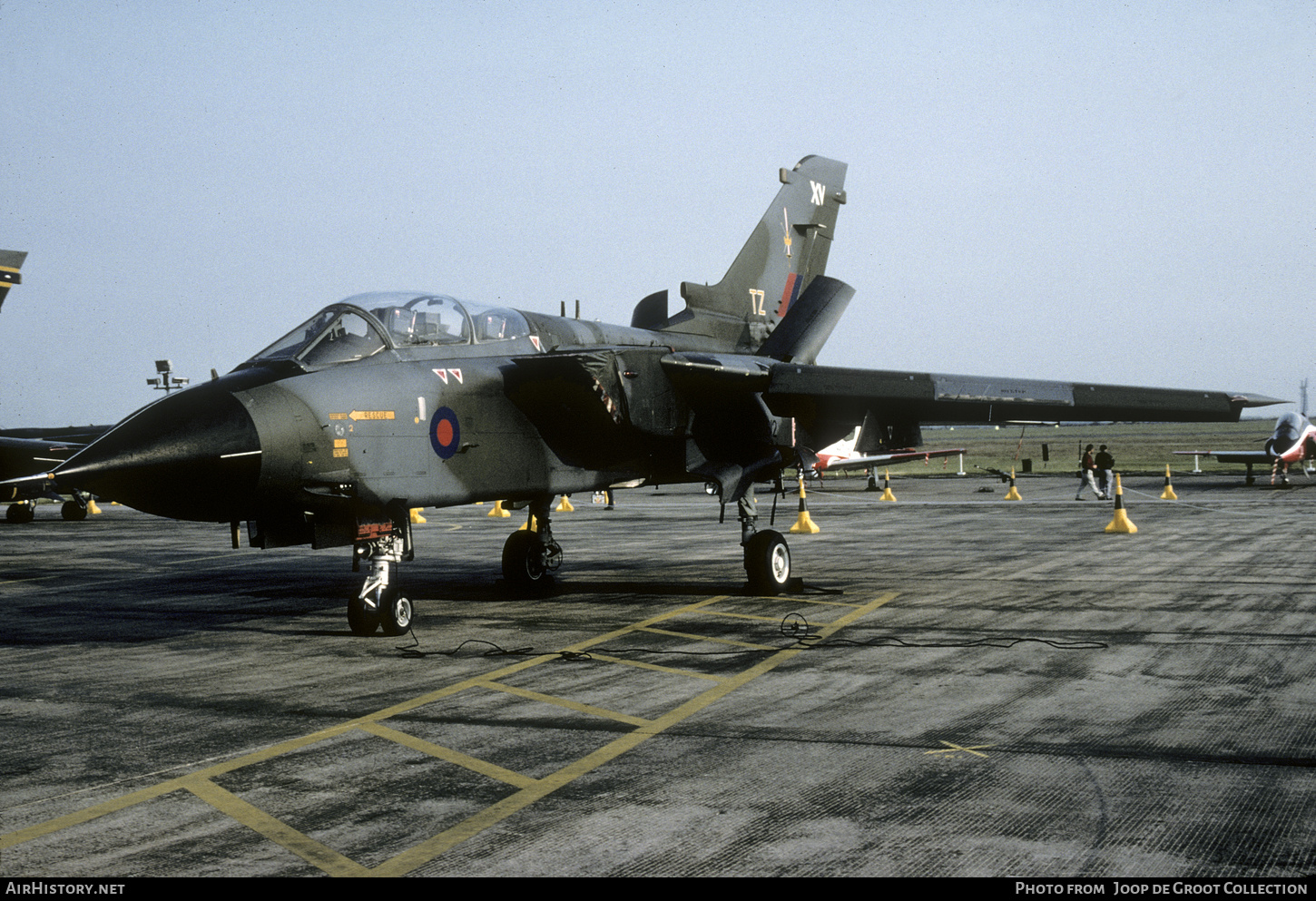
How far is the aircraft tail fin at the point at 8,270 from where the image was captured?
21.4 m

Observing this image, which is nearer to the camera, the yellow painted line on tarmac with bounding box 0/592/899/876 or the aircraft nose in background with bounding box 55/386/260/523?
the yellow painted line on tarmac with bounding box 0/592/899/876

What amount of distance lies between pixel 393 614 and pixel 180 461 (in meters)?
2.85

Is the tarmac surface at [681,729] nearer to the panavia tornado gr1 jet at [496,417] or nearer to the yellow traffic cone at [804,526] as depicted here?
the panavia tornado gr1 jet at [496,417]

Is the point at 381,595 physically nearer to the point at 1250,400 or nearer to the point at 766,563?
the point at 766,563

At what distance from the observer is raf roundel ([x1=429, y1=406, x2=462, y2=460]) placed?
404 inches

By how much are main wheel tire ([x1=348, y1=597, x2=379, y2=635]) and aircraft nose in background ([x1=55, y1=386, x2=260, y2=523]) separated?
1.85m

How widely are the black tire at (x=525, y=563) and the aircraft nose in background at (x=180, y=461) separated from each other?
5.55 meters

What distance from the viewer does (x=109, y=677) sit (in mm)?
8602

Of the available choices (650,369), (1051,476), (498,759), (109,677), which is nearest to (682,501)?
(1051,476)

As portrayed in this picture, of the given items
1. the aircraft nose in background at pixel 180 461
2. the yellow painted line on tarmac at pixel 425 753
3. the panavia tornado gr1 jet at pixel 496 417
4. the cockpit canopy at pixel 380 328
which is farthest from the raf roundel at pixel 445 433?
the yellow painted line on tarmac at pixel 425 753

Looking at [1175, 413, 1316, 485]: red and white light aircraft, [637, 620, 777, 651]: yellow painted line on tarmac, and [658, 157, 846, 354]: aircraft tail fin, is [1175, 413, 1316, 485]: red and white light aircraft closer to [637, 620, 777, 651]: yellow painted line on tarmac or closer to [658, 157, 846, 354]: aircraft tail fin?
[658, 157, 846, 354]: aircraft tail fin

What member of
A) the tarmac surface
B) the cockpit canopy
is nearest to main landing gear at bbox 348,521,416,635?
the tarmac surface
